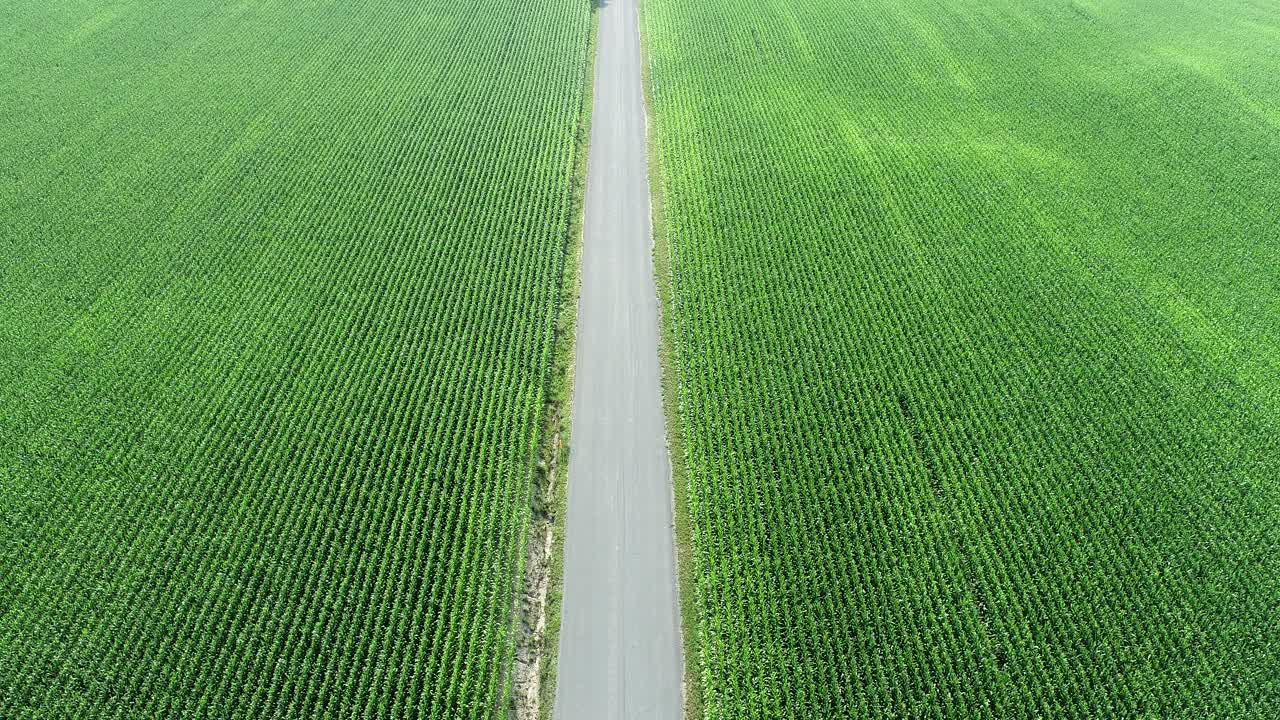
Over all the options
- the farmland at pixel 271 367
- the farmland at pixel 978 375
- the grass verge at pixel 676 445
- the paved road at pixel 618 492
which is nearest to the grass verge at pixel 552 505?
the paved road at pixel 618 492

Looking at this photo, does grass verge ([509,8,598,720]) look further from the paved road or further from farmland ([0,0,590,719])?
farmland ([0,0,590,719])

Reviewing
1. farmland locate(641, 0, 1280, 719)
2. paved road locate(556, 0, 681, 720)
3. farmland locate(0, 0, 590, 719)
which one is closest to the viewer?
paved road locate(556, 0, 681, 720)

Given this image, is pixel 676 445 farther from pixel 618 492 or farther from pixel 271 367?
pixel 271 367

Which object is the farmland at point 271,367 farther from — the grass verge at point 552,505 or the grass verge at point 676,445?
the grass verge at point 676,445

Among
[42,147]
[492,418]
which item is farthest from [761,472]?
[42,147]

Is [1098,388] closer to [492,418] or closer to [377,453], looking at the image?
[492,418]

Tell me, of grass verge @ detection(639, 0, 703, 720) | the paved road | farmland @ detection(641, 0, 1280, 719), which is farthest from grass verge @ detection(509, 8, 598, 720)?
farmland @ detection(641, 0, 1280, 719)

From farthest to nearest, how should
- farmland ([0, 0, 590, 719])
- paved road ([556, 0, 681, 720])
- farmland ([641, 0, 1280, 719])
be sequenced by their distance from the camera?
farmland ([0, 0, 590, 719]) < farmland ([641, 0, 1280, 719]) < paved road ([556, 0, 681, 720])
